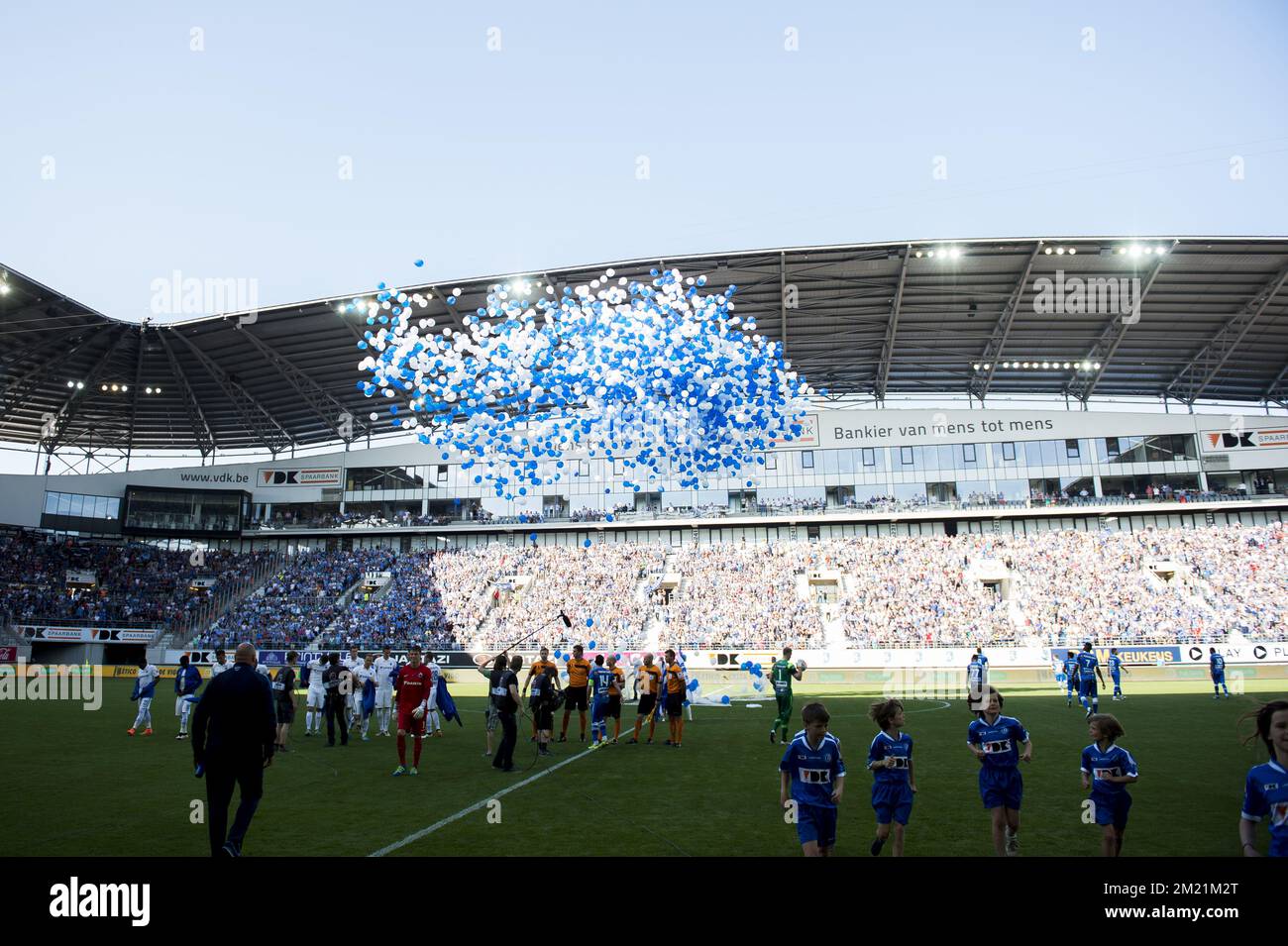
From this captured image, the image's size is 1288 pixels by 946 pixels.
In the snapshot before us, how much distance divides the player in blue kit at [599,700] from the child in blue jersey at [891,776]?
31.0 feet

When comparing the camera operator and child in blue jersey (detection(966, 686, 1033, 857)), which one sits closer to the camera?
child in blue jersey (detection(966, 686, 1033, 857))

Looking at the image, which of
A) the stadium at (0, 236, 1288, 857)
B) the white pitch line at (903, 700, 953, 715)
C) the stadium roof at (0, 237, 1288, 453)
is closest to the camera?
the white pitch line at (903, 700, 953, 715)

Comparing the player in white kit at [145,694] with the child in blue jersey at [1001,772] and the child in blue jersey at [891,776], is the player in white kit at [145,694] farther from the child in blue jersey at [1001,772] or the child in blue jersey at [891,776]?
the child in blue jersey at [1001,772]

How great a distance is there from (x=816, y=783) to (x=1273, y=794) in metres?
2.87

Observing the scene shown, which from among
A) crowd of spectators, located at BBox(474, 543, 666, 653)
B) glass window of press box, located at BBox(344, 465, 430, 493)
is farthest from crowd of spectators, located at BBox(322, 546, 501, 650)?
glass window of press box, located at BBox(344, 465, 430, 493)

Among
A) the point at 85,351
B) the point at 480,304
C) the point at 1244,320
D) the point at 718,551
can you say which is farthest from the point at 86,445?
the point at 1244,320

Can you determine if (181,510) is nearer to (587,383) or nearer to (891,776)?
(587,383)

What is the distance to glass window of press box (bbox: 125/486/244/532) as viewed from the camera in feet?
177

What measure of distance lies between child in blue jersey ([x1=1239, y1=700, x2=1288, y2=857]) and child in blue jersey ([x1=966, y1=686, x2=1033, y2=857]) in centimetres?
230

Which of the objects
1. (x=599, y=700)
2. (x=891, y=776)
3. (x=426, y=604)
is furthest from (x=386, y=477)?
(x=891, y=776)

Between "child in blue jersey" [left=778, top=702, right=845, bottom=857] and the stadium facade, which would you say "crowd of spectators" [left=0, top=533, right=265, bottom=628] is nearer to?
the stadium facade

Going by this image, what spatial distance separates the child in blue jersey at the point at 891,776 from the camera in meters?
6.77

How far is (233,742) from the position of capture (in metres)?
6.89
